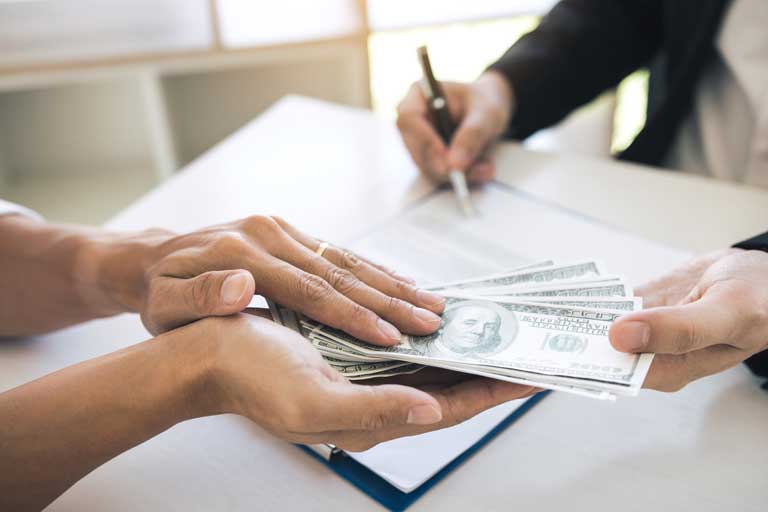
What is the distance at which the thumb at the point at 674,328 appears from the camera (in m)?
0.70

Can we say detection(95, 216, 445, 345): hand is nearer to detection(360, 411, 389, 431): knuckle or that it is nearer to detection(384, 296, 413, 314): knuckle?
detection(384, 296, 413, 314): knuckle

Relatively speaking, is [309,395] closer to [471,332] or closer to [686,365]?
[471,332]

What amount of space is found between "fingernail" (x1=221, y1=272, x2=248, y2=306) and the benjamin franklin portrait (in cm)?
22

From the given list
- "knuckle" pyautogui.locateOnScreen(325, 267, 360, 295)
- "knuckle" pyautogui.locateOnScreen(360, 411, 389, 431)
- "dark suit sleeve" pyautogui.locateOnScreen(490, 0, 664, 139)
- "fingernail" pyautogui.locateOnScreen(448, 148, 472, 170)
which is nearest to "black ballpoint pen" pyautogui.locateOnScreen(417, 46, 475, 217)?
"fingernail" pyautogui.locateOnScreen(448, 148, 472, 170)

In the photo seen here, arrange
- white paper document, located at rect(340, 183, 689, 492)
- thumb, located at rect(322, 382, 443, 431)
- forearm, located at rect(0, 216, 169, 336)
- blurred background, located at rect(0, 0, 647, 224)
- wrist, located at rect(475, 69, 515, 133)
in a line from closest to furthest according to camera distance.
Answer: thumb, located at rect(322, 382, 443, 431) < forearm, located at rect(0, 216, 169, 336) < white paper document, located at rect(340, 183, 689, 492) < wrist, located at rect(475, 69, 515, 133) < blurred background, located at rect(0, 0, 647, 224)

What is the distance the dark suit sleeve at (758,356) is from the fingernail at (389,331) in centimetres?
47

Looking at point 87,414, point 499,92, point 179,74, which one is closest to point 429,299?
point 87,414

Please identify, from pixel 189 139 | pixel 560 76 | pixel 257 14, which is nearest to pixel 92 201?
pixel 189 139

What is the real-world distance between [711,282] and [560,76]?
84 cm

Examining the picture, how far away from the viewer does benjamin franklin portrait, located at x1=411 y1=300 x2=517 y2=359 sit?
2.63 feet

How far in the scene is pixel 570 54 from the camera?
1505 millimetres


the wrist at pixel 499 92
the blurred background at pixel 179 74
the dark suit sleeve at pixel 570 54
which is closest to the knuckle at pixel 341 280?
the wrist at pixel 499 92

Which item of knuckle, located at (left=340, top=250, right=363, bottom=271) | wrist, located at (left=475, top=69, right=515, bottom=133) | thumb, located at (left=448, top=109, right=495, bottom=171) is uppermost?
wrist, located at (left=475, top=69, right=515, bottom=133)

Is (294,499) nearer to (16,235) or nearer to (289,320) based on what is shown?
(289,320)
